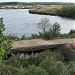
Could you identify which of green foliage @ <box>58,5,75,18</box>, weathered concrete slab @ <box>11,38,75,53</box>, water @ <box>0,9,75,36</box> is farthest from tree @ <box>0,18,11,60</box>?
green foliage @ <box>58,5,75,18</box>

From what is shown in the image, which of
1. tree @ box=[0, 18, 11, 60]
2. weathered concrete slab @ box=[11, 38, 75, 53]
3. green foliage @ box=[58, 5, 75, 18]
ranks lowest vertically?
green foliage @ box=[58, 5, 75, 18]

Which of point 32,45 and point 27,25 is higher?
point 32,45

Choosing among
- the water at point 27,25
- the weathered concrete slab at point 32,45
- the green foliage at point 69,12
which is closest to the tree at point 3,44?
the weathered concrete slab at point 32,45

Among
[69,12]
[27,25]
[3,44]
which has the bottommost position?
[69,12]

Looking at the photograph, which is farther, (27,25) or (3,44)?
(27,25)

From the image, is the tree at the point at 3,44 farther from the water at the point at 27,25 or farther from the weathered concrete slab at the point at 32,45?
the water at the point at 27,25

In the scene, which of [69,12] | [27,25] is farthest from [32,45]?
[69,12]

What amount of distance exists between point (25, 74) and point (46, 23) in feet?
58.6

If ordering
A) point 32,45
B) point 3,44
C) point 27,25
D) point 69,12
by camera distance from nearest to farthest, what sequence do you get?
point 3,44 → point 32,45 → point 27,25 → point 69,12

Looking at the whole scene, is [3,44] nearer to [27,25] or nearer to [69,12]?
[27,25]

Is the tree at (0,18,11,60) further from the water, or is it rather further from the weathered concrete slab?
the water

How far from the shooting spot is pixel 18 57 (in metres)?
11.7

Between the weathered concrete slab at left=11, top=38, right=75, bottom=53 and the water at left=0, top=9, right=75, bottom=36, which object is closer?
the weathered concrete slab at left=11, top=38, right=75, bottom=53

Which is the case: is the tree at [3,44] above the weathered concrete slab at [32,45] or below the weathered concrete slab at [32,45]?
above
